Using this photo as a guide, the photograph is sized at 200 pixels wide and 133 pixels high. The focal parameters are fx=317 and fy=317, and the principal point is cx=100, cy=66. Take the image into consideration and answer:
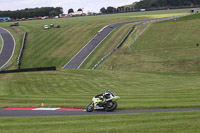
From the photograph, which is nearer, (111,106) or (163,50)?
(111,106)

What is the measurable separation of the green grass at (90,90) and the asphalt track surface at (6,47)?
106 feet

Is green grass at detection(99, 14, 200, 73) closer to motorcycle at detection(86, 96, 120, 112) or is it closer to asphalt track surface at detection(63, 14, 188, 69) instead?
asphalt track surface at detection(63, 14, 188, 69)

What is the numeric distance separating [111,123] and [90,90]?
19.9 metres

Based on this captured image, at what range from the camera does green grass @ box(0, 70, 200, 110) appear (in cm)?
2619

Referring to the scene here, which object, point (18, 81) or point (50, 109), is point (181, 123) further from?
point (18, 81)

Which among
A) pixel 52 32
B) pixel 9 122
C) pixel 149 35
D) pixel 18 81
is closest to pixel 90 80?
pixel 18 81

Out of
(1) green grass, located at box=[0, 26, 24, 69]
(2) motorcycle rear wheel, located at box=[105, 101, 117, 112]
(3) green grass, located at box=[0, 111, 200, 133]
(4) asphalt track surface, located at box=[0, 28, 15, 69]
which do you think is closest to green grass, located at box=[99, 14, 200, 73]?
(1) green grass, located at box=[0, 26, 24, 69]

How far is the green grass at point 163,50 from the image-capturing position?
62188 millimetres

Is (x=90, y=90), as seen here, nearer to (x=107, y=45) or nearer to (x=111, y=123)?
(x=111, y=123)

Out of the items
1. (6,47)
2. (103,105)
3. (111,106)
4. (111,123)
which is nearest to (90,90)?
(103,105)

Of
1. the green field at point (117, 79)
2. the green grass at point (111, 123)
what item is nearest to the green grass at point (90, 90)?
the green field at point (117, 79)

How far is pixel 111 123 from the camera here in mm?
18750

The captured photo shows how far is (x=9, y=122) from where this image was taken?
20.6 metres

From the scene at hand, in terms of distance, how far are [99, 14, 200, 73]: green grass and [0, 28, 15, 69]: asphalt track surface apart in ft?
91.4
